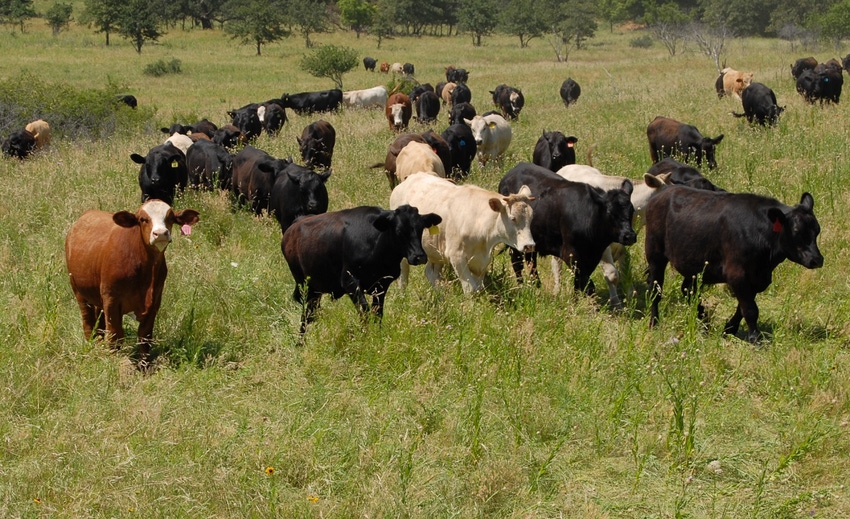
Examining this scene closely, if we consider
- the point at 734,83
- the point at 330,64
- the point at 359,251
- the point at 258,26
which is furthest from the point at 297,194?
the point at 258,26

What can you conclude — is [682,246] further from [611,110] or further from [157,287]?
[611,110]

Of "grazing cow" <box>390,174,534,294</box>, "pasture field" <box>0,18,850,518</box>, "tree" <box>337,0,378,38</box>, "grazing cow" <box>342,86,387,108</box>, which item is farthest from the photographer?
"tree" <box>337,0,378,38</box>

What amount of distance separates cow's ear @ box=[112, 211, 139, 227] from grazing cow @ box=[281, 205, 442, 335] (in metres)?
1.36

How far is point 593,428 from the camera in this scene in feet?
18.4

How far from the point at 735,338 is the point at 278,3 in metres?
58.3

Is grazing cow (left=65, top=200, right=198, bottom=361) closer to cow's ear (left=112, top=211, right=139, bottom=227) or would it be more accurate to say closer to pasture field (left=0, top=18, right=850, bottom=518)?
cow's ear (left=112, top=211, right=139, bottom=227)

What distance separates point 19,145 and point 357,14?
53050 mm

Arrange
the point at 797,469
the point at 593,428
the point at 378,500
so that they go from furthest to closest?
the point at 593,428
the point at 797,469
the point at 378,500

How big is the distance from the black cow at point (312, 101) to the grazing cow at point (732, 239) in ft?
69.6

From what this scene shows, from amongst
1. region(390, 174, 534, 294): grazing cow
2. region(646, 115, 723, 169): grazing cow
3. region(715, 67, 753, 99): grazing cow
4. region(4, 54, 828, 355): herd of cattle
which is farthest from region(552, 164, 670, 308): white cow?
region(715, 67, 753, 99): grazing cow

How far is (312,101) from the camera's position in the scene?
2856cm

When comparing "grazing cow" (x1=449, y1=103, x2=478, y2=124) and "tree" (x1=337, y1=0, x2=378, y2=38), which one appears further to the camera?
"tree" (x1=337, y1=0, x2=378, y2=38)

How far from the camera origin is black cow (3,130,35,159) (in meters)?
17.3

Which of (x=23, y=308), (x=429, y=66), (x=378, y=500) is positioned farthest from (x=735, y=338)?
(x=429, y=66)
